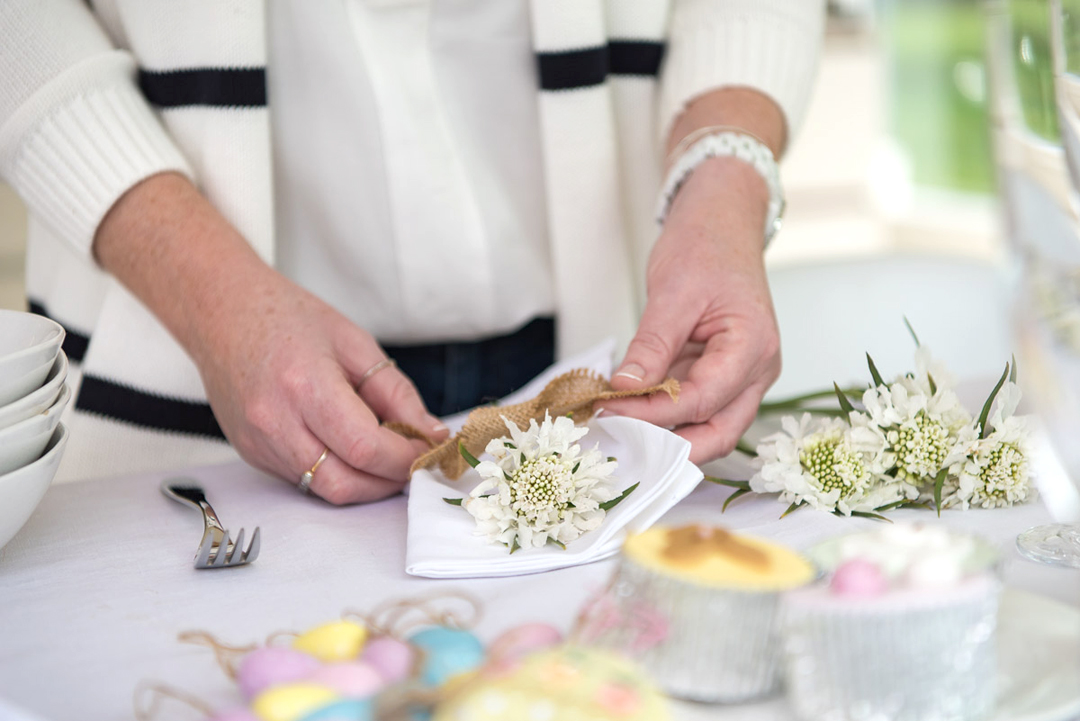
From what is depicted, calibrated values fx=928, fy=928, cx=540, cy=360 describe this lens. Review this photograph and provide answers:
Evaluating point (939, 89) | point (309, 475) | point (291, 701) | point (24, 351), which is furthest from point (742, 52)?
point (939, 89)

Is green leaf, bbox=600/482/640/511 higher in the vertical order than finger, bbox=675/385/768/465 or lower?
higher

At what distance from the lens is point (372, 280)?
1041mm

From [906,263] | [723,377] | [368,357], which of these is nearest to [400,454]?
[368,357]

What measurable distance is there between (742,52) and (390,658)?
2.73ft

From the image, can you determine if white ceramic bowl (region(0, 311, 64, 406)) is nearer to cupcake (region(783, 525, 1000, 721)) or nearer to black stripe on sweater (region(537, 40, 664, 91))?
cupcake (region(783, 525, 1000, 721))

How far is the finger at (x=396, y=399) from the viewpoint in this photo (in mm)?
762

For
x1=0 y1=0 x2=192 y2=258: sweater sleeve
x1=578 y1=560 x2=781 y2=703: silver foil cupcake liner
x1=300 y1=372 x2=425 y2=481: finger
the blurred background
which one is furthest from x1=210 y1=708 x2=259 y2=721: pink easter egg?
the blurred background

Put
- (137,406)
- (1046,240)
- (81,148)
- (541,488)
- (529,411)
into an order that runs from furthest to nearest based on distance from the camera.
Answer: (137,406), (81,148), (529,411), (541,488), (1046,240)

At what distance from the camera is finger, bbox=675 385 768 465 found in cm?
71

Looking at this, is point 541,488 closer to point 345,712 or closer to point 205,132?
point 345,712

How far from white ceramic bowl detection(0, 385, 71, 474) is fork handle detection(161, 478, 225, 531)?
4.7 inches

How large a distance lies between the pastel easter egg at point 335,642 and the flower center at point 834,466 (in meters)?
0.34

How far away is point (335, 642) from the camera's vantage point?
39 centimetres

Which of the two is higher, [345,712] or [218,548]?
[345,712]
